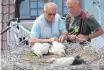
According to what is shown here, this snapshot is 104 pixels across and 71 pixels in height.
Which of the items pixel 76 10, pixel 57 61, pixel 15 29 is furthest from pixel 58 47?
pixel 15 29

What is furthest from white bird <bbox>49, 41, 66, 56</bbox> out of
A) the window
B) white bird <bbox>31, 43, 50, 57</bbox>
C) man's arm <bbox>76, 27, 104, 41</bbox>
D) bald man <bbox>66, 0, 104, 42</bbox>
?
the window

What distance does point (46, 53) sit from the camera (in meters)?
4.20

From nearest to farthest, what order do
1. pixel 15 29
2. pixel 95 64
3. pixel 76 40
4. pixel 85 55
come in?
pixel 95 64 → pixel 85 55 → pixel 76 40 → pixel 15 29

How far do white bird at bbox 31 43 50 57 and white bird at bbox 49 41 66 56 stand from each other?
5cm

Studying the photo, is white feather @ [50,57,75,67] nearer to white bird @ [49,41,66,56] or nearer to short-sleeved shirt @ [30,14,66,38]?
white bird @ [49,41,66,56]

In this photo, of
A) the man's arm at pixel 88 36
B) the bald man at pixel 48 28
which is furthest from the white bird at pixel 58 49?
the man's arm at pixel 88 36

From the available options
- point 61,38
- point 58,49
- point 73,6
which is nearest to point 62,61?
point 58,49

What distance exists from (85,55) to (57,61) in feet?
1.46

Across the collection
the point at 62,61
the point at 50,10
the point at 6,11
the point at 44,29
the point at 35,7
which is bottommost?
the point at 6,11

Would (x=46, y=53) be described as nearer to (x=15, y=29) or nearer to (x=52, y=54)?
(x=52, y=54)

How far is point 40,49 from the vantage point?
13.7ft

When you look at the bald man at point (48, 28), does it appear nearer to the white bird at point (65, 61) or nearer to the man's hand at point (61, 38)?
the man's hand at point (61, 38)

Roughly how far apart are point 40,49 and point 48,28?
1.59 ft

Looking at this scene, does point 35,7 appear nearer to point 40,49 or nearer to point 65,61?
point 40,49
